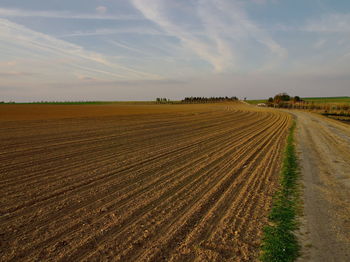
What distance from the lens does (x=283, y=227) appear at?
187 inches

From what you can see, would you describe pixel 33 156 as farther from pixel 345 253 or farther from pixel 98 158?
pixel 345 253

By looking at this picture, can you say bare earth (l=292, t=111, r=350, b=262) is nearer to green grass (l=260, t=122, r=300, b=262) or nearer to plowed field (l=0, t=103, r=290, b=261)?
green grass (l=260, t=122, r=300, b=262)

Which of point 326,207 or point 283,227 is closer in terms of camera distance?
point 283,227

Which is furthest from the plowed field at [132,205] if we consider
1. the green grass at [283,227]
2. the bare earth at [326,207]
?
the bare earth at [326,207]

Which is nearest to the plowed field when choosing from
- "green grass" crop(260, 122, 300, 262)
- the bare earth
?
"green grass" crop(260, 122, 300, 262)

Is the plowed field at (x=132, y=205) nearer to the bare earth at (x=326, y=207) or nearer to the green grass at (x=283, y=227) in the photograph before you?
the green grass at (x=283, y=227)

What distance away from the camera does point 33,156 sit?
32.1 feet

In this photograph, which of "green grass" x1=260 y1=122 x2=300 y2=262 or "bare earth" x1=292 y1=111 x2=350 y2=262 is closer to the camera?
"green grass" x1=260 y1=122 x2=300 y2=262

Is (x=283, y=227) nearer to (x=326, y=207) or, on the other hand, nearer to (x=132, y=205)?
(x=326, y=207)

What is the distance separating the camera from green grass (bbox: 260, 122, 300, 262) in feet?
12.9

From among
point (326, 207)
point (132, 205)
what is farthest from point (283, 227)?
point (132, 205)

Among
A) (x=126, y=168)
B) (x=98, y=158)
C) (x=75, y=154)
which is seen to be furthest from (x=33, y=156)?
(x=126, y=168)

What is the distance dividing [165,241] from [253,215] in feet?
6.77

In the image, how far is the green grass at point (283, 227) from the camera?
154 inches
